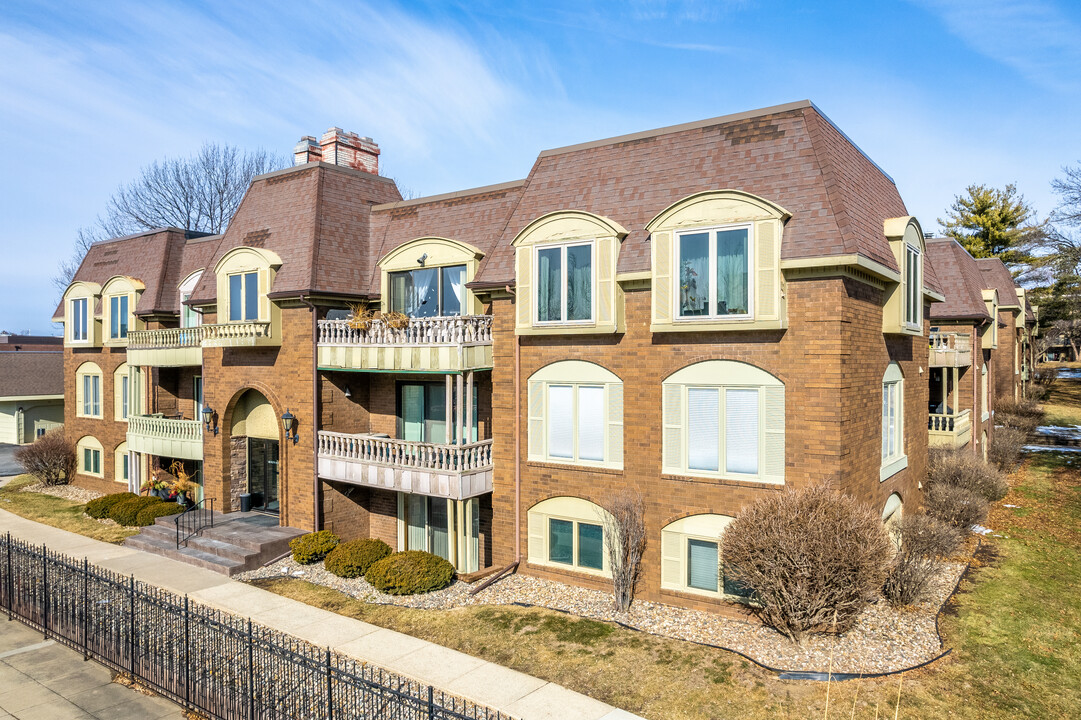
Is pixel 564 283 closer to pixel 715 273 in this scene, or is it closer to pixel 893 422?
pixel 715 273

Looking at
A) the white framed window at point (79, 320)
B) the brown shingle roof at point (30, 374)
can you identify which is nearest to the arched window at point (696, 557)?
the white framed window at point (79, 320)

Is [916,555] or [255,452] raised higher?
[255,452]

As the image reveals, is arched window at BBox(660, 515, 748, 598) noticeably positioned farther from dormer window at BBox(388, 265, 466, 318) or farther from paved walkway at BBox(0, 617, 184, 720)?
paved walkway at BBox(0, 617, 184, 720)

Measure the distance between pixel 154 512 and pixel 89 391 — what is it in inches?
445

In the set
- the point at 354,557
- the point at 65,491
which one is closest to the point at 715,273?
the point at 354,557

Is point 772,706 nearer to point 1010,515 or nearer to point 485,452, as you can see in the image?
point 485,452

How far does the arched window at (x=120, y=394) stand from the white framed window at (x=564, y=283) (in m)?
20.9

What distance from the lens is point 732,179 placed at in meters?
14.6

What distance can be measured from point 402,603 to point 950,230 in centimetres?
5783

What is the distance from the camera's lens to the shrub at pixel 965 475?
67.0 feet

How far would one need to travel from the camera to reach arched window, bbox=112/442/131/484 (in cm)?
2811

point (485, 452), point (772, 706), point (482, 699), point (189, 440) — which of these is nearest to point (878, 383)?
point (772, 706)

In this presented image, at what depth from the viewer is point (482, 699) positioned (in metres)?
10.2

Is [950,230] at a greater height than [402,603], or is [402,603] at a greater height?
[950,230]
